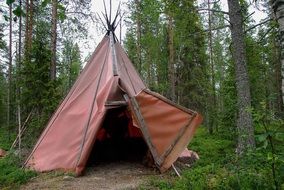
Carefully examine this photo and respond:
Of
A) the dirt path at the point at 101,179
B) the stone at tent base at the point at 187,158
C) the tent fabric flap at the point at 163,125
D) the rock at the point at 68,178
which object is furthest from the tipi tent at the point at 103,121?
the stone at tent base at the point at 187,158

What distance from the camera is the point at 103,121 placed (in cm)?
838

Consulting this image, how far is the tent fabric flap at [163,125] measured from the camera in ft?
26.1

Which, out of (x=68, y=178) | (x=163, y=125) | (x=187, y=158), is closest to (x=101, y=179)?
(x=68, y=178)

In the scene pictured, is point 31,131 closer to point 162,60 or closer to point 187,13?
point 187,13

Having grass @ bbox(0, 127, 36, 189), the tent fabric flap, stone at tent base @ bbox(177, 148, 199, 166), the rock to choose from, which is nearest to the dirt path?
the rock

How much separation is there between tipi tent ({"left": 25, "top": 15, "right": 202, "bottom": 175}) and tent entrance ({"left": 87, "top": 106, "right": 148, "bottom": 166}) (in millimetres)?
1250

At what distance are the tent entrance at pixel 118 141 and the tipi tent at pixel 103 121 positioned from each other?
4.10ft

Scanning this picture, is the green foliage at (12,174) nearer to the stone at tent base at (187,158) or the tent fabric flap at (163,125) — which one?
the tent fabric flap at (163,125)

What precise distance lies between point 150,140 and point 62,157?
2054mm

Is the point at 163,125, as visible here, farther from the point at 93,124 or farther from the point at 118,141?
the point at 118,141

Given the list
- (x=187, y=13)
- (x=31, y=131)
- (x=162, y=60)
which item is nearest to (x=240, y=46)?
(x=187, y=13)

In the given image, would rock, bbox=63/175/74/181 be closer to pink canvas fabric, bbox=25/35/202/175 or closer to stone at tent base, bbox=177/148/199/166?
pink canvas fabric, bbox=25/35/202/175

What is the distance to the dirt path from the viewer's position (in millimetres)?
6781

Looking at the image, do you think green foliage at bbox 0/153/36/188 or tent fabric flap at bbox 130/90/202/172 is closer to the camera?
green foliage at bbox 0/153/36/188
